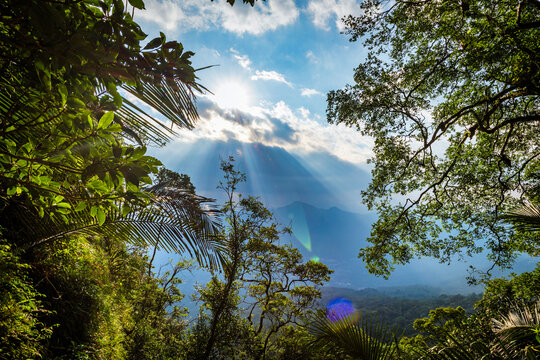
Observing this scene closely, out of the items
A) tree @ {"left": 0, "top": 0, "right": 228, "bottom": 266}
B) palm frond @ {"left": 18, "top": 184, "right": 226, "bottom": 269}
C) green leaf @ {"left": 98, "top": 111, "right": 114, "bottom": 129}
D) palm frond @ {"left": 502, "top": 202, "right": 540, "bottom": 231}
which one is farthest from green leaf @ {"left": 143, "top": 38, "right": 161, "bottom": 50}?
palm frond @ {"left": 502, "top": 202, "right": 540, "bottom": 231}

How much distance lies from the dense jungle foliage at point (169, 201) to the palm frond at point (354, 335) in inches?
0.8

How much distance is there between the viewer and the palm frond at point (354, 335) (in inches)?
93.8

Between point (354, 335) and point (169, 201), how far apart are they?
2.71 metres

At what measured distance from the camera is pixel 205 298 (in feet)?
24.0

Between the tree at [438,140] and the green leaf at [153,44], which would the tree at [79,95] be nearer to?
the green leaf at [153,44]

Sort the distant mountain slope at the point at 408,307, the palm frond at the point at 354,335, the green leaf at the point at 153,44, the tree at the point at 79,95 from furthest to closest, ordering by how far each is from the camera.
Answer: the distant mountain slope at the point at 408,307
the palm frond at the point at 354,335
the green leaf at the point at 153,44
the tree at the point at 79,95

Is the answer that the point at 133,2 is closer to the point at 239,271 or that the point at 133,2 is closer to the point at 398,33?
the point at 398,33

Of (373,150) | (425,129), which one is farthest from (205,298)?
(425,129)

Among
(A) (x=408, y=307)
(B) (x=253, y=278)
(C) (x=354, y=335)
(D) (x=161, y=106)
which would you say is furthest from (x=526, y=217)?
(A) (x=408, y=307)

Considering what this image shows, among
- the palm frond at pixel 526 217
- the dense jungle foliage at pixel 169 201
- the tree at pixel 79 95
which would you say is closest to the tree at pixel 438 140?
Result: the dense jungle foliage at pixel 169 201

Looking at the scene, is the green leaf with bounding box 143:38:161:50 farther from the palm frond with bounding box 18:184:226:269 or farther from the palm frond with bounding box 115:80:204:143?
the palm frond with bounding box 18:184:226:269

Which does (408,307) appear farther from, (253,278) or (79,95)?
(79,95)

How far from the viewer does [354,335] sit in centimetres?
246

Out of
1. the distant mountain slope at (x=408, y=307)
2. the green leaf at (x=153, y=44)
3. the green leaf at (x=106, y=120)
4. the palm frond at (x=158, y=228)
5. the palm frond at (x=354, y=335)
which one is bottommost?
the distant mountain slope at (x=408, y=307)
